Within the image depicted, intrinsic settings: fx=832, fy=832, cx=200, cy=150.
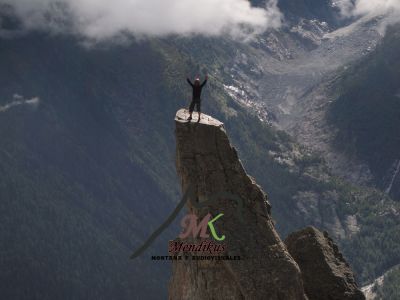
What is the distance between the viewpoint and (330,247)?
9162 centimetres

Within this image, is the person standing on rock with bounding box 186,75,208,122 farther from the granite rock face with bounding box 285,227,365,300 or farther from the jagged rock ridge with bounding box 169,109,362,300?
the granite rock face with bounding box 285,227,365,300

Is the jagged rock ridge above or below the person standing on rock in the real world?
below

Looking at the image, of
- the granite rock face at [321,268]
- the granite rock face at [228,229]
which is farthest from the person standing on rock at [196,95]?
the granite rock face at [321,268]

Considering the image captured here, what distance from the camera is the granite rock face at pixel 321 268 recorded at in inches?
3396

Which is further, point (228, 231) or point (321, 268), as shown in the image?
point (321, 268)

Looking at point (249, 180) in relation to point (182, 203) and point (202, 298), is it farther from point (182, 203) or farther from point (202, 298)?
point (202, 298)

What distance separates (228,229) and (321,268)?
16.7 m

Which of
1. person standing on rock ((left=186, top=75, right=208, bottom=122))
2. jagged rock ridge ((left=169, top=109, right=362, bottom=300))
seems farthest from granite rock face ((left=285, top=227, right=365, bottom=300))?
person standing on rock ((left=186, top=75, right=208, bottom=122))

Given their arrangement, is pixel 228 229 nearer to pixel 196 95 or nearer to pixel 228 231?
pixel 228 231

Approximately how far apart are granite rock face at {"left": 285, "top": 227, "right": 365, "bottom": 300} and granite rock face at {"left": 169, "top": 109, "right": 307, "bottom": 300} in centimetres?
1087

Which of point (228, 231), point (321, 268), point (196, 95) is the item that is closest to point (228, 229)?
point (228, 231)

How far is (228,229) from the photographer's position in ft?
249

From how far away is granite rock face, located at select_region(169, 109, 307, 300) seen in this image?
74062 mm

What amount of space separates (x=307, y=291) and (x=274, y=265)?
12507 millimetres
